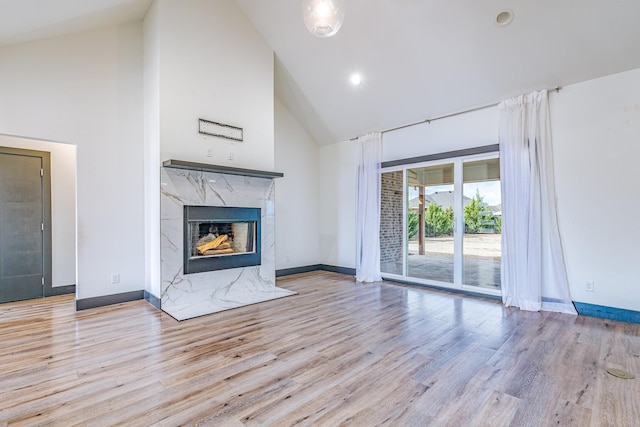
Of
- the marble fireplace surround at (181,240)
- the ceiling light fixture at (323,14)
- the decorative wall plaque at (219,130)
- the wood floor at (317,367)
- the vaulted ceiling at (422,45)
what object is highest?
the vaulted ceiling at (422,45)

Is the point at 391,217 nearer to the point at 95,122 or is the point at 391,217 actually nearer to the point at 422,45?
the point at 422,45

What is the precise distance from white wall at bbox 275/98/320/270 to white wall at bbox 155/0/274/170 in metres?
1.16

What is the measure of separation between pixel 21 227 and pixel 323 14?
16.1 feet

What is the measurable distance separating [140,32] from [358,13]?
3130 millimetres

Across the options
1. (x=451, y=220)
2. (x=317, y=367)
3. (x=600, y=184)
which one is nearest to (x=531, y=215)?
(x=600, y=184)

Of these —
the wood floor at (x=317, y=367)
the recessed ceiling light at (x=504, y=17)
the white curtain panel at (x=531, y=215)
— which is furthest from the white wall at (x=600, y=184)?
the recessed ceiling light at (x=504, y=17)

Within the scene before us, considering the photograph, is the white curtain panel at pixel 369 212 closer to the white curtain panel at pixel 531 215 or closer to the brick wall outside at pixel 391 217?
the brick wall outside at pixel 391 217

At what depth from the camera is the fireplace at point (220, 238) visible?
414 cm

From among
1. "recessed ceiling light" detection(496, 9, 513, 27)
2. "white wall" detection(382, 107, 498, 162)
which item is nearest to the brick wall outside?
"white wall" detection(382, 107, 498, 162)

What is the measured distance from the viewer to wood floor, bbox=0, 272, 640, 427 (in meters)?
1.84

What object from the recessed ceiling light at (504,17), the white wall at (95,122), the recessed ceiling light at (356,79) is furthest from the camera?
the recessed ceiling light at (356,79)

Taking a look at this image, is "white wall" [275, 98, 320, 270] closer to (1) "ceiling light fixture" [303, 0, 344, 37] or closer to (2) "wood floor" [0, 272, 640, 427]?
(2) "wood floor" [0, 272, 640, 427]

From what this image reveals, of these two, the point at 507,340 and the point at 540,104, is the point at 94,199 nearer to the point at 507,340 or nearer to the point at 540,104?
the point at 507,340

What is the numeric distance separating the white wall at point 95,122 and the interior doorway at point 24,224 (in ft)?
3.44
